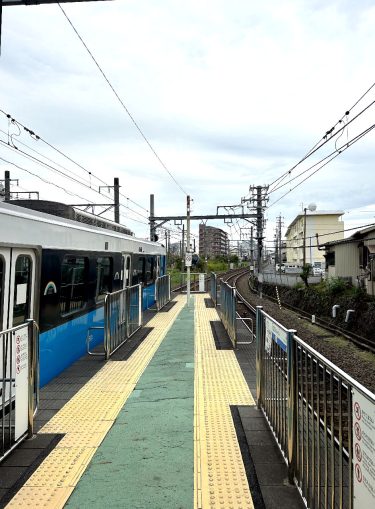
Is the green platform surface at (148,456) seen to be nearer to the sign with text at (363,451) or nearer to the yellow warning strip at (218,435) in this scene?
the yellow warning strip at (218,435)

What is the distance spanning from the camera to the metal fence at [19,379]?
3.65 m

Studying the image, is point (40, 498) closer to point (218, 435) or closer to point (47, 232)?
point (218, 435)

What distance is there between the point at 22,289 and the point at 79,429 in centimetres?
180

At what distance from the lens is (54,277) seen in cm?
593

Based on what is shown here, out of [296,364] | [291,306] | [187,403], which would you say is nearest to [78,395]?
[187,403]

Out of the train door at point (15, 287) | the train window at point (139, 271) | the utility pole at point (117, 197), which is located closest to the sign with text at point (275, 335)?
the train door at point (15, 287)

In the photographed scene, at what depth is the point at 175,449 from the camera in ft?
12.2

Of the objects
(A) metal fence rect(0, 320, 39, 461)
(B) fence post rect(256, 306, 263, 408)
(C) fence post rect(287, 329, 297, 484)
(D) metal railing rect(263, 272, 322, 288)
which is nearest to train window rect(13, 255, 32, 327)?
(A) metal fence rect(0, 320, 39, 461)

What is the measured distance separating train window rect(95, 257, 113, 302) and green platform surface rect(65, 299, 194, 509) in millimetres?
2819

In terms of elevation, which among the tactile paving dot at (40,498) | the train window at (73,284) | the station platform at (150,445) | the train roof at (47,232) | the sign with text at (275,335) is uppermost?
the train roof at (47,232)

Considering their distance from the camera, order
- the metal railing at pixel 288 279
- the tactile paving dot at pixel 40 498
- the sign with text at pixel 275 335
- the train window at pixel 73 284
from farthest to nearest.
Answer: the metal railing at pixel 288 279 < the train window at pixel 73 284 < the sign with text at pixel 275 335 < the tactile paving dot at pixel 40 498

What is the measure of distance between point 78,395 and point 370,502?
4069 millimetres

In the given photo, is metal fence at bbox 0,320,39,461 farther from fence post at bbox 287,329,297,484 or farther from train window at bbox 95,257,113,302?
train window at bbox 95,257,113,302

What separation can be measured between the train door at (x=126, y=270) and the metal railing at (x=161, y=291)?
10.6 feet
